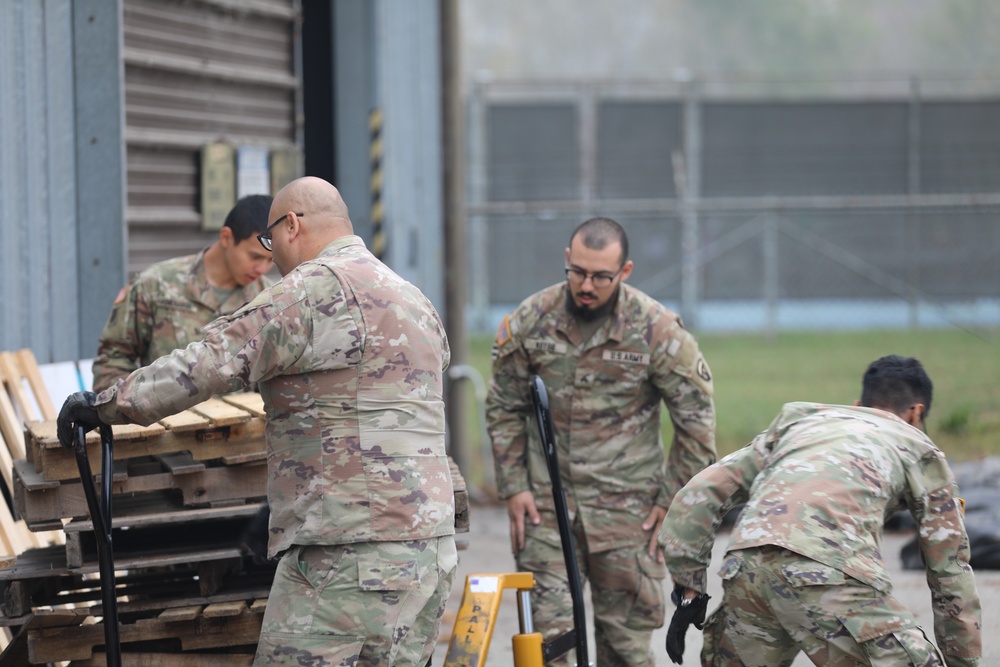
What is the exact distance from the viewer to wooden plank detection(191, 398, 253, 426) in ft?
12.1

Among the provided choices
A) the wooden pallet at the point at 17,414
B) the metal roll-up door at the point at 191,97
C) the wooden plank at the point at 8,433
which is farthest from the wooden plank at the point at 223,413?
the metal roll-up door at the point at 191,97

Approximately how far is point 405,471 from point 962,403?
863 cm

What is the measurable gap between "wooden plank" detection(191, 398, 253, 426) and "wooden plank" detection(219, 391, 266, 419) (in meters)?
0.03

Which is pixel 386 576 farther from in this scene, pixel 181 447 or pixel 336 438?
pixel 181 447

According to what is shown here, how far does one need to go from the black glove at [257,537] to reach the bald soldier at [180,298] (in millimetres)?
1461

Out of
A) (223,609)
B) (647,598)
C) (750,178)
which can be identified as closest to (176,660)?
(223,609)

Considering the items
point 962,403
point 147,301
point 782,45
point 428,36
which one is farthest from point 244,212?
point 782,45

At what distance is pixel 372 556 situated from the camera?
3217mm

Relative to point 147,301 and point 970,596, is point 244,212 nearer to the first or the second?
point 147,301

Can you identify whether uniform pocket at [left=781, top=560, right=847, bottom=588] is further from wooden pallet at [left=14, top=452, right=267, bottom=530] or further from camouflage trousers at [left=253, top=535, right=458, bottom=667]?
wooden pallet at [left=14, top=452, right=267, bottom=530]

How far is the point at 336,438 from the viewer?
3.22 m

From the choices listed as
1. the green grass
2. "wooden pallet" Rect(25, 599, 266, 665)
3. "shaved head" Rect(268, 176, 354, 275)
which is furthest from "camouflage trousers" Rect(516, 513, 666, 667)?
the green grass

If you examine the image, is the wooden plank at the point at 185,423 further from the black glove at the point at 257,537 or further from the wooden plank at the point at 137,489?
the black glove at the point at 257,537

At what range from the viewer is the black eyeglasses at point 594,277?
15.4ft
